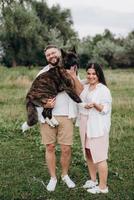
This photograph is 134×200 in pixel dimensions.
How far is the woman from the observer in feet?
24.4

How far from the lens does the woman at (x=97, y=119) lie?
24.4 ft

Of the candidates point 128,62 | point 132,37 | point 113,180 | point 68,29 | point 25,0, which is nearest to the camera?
point 113,180

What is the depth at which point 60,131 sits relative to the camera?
770 centimetres

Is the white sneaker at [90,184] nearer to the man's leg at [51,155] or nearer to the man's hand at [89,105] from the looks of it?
the man's leg at [51,155]

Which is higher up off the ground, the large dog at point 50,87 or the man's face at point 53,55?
the man's face at point 53,55

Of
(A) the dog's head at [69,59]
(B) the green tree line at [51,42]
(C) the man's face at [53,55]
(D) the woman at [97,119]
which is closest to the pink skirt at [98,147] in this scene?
(D) the woman at [97,119]

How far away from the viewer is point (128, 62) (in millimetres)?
54406

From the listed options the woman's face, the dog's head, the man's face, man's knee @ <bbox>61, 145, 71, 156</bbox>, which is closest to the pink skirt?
man's knee @ <bbox>61, 145, 71, 156</bbox>

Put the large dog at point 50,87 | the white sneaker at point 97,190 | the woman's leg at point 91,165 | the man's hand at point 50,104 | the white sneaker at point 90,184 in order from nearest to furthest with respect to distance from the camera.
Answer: the man's hand at point 50,104, the large dog at point 50,87, the white sneaker at point 97,190, the woman's leg at point 91,165, the white sneaker at point 90,184

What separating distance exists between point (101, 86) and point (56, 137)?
1.01m

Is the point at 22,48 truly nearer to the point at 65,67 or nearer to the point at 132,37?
the point at 132,37

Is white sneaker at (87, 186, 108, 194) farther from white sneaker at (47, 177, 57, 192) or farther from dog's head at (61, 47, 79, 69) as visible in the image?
Answer: dog's head at (61, 47, 79, 69)

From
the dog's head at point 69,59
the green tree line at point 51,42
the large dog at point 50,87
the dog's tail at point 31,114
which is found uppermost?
the dog's head at point 69,59

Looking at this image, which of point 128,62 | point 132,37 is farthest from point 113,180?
point 132,37
